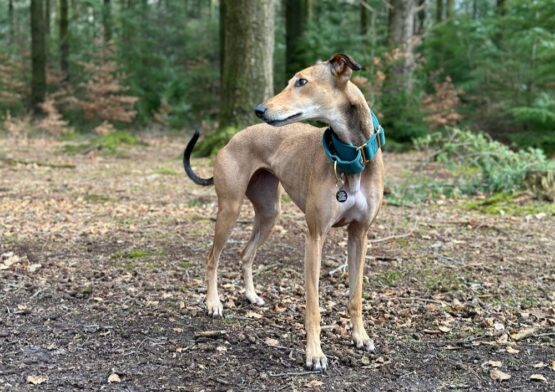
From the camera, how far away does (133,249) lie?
639 centimetres

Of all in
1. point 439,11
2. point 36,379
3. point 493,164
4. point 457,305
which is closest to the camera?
point 36,379

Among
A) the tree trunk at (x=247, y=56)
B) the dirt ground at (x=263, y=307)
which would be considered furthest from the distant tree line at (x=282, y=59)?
the dirt ground at (x=263, y=307)

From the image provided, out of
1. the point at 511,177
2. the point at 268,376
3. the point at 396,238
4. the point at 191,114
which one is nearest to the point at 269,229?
the point at 268,376

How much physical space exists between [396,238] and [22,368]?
13.7 ft

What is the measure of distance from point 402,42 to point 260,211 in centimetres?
1131

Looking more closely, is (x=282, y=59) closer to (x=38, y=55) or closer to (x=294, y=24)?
(x=294, y=24)

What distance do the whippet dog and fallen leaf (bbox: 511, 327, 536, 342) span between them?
102 cm

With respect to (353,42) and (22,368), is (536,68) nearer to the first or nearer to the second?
(353,42)

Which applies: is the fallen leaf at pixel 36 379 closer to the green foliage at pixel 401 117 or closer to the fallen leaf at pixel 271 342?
the fallen leaf at pixel 271 342

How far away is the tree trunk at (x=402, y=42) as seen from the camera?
14.9 metres

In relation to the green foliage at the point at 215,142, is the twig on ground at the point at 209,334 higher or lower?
lower

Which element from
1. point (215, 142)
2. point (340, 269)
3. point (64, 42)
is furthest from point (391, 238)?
point (64, 42)

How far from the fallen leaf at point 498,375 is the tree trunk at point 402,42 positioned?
11.5 metres

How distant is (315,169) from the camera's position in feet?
13.4
